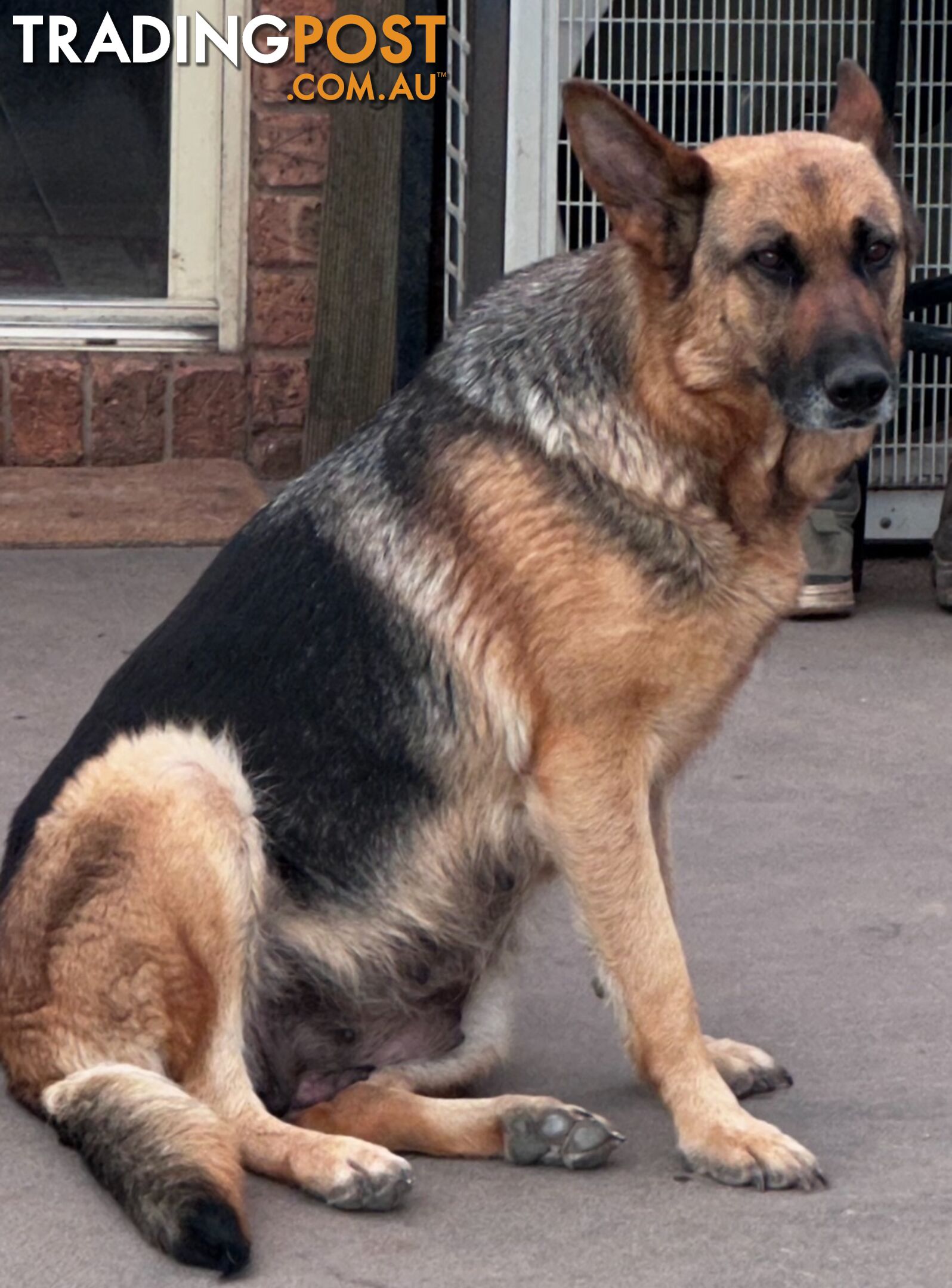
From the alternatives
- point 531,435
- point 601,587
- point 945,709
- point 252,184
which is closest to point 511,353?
point 531,435

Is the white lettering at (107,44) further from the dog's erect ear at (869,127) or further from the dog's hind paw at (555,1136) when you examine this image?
the dog's hind paw at (555,1136)

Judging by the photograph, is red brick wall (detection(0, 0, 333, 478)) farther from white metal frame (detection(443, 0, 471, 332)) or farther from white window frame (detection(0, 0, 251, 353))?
white metal frame (detection(443, 0, 471, 332))

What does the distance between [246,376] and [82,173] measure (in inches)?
37.1

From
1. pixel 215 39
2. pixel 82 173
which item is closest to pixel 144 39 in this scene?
pixel 215 39

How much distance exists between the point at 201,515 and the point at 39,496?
0.57 meters

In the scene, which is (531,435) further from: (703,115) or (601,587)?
(703,115)

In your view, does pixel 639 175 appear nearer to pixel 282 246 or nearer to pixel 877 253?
pixel 877 253

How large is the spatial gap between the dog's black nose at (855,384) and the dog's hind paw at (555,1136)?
1193 millimetres

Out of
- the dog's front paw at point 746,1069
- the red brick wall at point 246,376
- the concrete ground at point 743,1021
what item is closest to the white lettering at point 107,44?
the red brick wall at point 246,376

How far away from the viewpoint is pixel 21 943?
3.40m

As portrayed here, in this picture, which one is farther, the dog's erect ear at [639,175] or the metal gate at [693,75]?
the metal gate at [693,75]

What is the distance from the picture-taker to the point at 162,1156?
121 inches

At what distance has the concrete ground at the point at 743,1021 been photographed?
123 inches

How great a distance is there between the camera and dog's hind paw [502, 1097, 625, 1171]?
11.0ft
